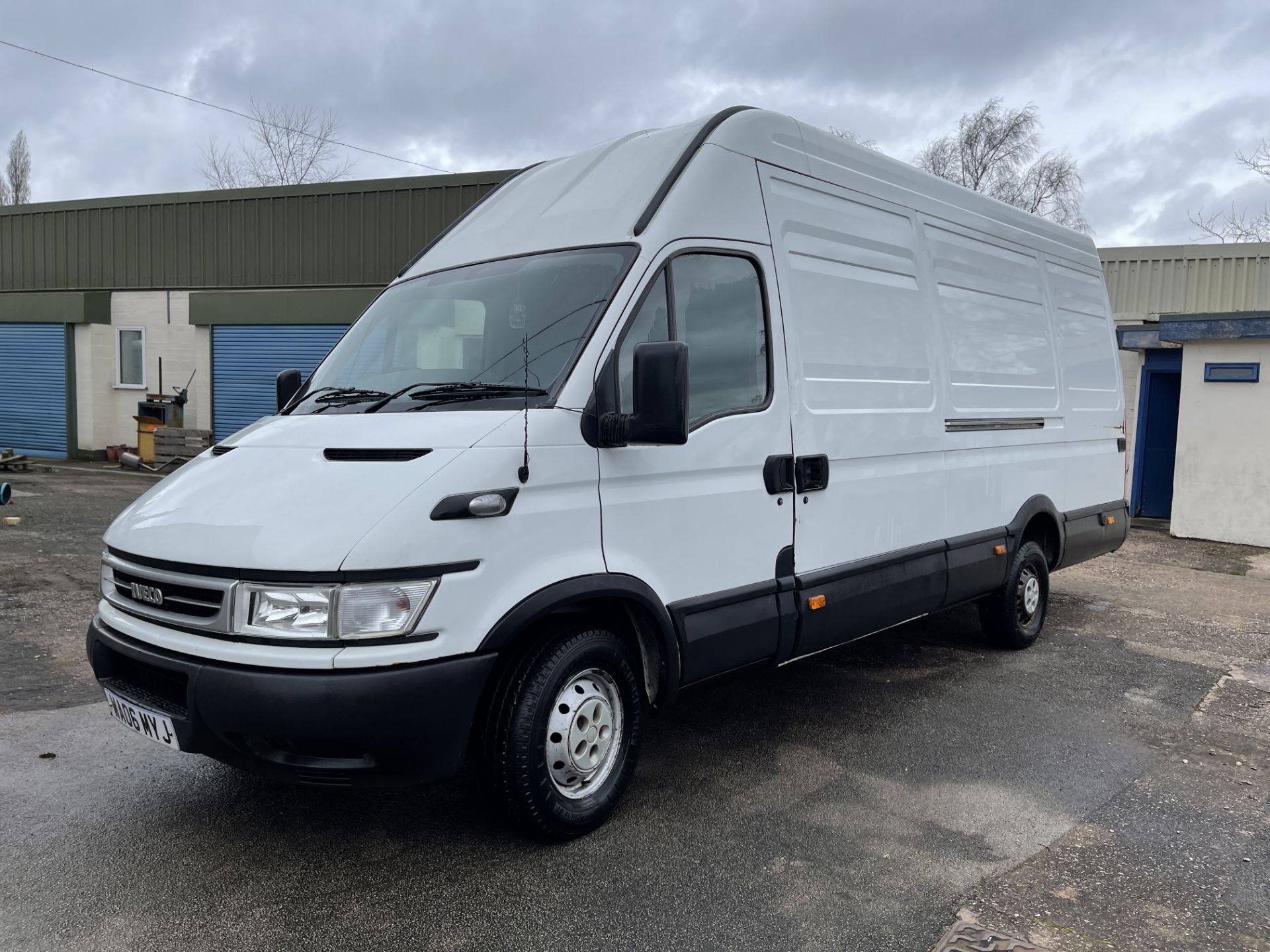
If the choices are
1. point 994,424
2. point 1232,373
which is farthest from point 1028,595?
point 1232,373

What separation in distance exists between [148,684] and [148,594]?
33cm

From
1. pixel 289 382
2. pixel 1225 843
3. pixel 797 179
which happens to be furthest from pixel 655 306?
pixel 1225 843

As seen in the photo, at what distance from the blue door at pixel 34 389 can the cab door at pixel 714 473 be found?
18.3 metres

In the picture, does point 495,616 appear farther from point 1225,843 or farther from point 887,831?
point 1225,843

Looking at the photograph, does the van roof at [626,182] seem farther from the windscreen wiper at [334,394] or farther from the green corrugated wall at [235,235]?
the green corrugated wall at [235,235]

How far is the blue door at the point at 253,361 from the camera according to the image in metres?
16.7

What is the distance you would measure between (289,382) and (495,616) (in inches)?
92.6

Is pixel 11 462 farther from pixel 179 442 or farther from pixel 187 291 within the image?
pixel 187 291

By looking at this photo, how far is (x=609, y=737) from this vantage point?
147 inches

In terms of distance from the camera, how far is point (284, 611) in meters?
3.04

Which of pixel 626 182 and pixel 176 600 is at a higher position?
pixel 626 182

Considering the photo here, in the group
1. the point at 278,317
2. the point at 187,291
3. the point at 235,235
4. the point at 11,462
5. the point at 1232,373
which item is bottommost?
the point at 11,462

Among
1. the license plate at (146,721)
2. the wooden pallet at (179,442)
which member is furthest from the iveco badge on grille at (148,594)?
the wooden pallet at (179,442)

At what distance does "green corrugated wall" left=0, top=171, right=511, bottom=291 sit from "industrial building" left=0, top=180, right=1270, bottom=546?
3 centimetres
